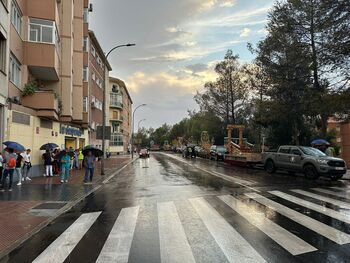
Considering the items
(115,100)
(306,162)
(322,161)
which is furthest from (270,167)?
(115,100)

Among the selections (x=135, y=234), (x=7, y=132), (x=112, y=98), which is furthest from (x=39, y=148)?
(x=112, y=98)

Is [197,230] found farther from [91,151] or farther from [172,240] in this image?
[91,151]

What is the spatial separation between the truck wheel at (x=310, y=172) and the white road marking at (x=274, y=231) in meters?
11.1

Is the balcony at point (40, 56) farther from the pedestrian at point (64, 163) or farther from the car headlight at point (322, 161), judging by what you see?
the car headlight at point (322, 161)

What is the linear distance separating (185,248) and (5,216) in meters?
5.45

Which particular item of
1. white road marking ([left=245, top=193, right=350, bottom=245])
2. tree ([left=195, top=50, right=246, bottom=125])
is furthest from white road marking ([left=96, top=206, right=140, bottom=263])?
tree ([left=195, top=50, right=246, bottom=125])

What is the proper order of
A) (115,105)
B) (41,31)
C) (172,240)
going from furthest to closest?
(115,105), (41,31), (172,240)

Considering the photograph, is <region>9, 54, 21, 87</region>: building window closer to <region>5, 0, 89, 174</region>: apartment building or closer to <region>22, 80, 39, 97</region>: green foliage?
<region>5, 0, 89, 174</region>: apartment building

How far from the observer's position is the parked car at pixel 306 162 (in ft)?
67.9

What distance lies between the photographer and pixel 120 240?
7.39 meters

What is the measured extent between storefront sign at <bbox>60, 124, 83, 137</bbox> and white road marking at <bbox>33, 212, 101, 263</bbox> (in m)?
21.2

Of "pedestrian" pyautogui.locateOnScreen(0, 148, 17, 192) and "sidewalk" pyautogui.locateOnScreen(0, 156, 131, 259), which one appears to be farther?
"pedestrian" pyautogui.locateOnScreen(0, 148, 17, 192)

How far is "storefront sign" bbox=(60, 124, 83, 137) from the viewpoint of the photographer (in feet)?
98.8

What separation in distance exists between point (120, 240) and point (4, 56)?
1428 cm
